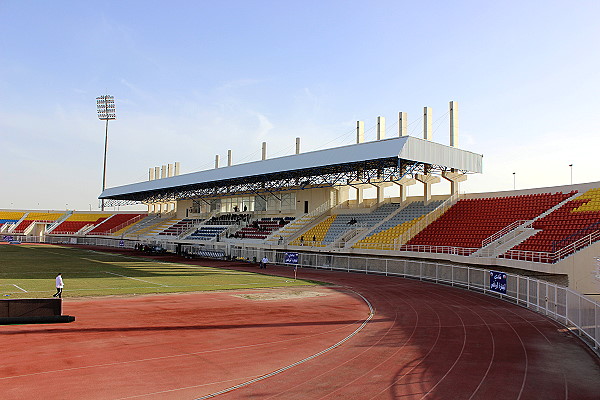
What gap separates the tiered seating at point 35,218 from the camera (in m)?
93.8

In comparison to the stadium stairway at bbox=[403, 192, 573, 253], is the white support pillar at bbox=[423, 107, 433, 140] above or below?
above

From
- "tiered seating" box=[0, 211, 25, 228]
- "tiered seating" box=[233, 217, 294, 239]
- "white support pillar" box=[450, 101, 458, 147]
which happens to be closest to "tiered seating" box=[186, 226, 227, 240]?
"tiered seating" box=[233, 217, 294, 239]

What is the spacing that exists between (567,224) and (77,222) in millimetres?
93376

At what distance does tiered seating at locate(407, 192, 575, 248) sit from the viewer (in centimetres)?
3438

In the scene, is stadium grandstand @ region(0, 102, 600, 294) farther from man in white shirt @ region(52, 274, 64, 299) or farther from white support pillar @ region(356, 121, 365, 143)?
man in white shirt @ region(52, 274, 64, 299)

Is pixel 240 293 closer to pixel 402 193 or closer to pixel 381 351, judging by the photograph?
pixel 381 351

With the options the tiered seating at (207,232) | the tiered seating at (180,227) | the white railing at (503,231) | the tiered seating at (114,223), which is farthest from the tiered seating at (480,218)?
the tiered seating at (114,223)

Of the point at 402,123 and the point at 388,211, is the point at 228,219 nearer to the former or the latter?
the point at 388,211

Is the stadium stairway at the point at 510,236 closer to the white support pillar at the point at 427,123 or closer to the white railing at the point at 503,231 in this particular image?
the white railing at the point at 503,231

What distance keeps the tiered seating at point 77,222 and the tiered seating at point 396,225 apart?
236ft

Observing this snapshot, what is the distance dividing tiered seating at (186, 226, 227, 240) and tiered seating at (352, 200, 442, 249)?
25674mm

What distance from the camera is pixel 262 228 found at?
5775 centimetres

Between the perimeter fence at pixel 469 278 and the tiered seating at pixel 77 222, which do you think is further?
the tiered seating at pixel 77 222

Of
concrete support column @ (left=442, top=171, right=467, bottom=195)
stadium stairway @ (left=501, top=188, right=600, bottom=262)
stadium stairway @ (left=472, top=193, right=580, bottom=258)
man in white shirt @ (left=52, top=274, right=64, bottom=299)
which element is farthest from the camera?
concrete support column @ (left=442, top=171, right=467, bottom=195)
